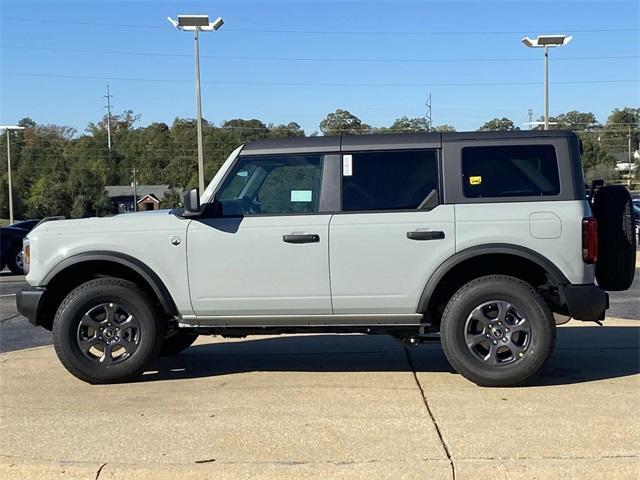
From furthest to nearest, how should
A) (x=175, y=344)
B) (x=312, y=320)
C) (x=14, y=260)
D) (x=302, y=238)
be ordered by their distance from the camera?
(x=14, y=260) → (x=175, y=344) → (x=312, y=320) → (x=302, y=238)

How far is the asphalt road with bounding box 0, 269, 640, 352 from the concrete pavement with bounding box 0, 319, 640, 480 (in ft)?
4.92

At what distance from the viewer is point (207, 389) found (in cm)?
594

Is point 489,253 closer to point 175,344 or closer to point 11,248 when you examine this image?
point 175,344

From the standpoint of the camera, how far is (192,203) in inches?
233

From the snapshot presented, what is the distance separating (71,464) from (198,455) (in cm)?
69

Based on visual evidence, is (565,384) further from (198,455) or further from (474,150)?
(198,455)

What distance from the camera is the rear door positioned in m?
5.80

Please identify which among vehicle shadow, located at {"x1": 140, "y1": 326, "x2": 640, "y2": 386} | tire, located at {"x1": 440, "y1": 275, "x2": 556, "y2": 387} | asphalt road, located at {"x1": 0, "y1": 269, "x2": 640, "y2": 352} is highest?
tire, located at {"x1": 440, "y1": 275, "x2": 556, "y2": 387}

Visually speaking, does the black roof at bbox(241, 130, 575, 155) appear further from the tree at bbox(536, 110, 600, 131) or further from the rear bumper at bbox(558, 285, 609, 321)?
the tree at bbox(536, 110, 600, 131)

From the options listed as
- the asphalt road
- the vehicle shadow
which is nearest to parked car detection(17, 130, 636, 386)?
the vehicle shadow

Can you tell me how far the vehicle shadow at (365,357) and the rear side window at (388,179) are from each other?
4.95 ft

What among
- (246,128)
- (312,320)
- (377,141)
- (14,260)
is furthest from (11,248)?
(246,128)

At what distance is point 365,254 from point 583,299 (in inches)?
64.3

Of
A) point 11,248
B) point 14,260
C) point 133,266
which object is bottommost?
point 14,260
